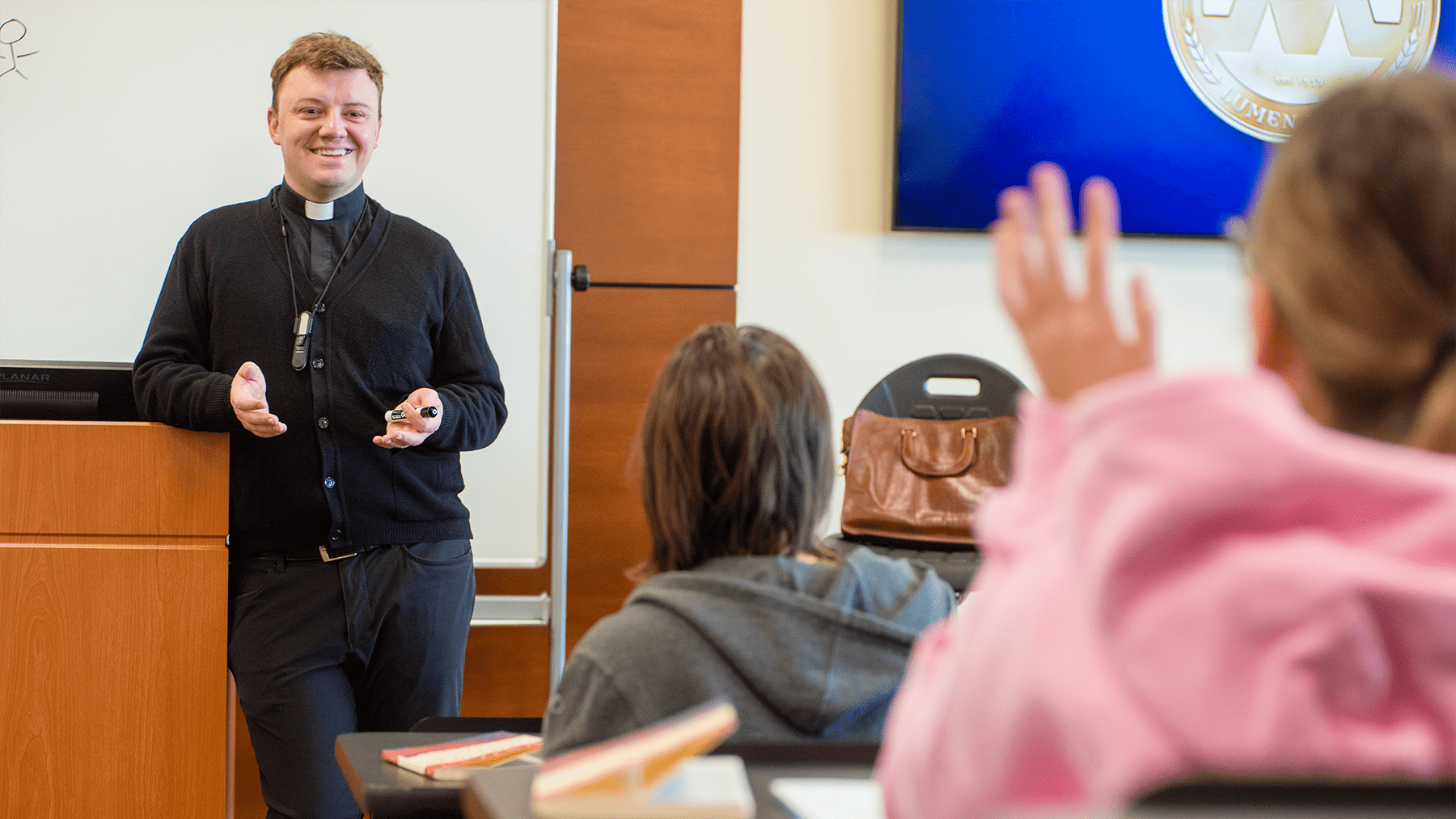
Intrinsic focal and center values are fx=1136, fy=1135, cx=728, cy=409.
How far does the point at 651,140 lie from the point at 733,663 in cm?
222

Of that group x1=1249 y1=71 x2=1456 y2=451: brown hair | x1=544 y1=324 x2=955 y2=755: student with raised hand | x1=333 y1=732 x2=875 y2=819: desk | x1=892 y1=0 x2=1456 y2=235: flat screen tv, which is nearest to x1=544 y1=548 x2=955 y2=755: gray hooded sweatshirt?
x1=544 y1=324 x2=955 y2=755: student with raised hand

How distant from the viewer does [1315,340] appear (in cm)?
57

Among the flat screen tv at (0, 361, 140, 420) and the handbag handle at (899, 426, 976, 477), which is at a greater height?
the flat screen tv at (0, 361, 140, 420)

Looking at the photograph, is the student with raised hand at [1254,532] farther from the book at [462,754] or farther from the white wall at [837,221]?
the white wall at [837,221]

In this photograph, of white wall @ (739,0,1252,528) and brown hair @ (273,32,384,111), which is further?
white wall @ (739,0,1252,528)

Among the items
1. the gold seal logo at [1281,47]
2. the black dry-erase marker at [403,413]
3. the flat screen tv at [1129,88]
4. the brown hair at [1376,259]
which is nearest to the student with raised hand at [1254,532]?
the brown hair at [1376,259]

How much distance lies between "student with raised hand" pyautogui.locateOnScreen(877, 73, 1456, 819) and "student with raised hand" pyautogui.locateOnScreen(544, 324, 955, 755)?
40 centimetres

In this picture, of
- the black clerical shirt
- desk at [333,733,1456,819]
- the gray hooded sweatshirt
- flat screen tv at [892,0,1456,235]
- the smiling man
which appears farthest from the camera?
flat screen tv at [892,0,1456,235]

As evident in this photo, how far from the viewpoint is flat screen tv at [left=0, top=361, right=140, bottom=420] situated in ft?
6.95

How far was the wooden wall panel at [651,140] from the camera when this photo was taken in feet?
9.75

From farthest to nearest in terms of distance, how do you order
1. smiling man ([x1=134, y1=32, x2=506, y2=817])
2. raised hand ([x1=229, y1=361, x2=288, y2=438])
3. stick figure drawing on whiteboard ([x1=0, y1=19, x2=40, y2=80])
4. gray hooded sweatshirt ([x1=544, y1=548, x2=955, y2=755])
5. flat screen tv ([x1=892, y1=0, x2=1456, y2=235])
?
1. flat screen tv ([x1=892, y1=0, x2=1456, y2=235])
2. stick figure drawing on whiteboard ([x1=0, y1=19, x2=40, y2=80])
3. smiling man ([x1=134, y1=32, x2=506, y2=817])
4. raised hand ([x1=229, y1=361, x2=288, y2=438])
5. gray hooded sweatshirt ([x1=544, y1=548, x2=955, y2=755])

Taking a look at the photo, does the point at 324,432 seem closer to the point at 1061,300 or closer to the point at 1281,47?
the point at 1061,300

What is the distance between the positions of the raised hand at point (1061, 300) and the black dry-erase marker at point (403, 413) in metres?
1.55

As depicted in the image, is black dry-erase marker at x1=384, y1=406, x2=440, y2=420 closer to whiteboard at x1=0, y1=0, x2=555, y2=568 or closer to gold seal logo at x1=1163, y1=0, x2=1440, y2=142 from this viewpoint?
whiteboard at x1=0, y1=0, x2=555, y2=568
